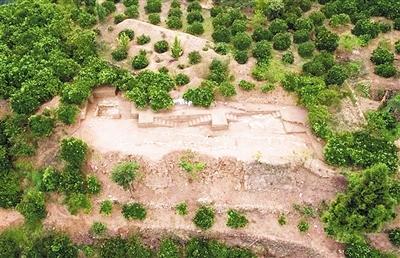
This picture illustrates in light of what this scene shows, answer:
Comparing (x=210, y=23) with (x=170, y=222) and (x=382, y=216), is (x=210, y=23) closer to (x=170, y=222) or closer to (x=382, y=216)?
(x=170, y=222)

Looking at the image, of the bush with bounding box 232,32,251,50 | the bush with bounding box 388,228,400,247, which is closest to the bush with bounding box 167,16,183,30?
the bush with bounding box 232,32,251,50

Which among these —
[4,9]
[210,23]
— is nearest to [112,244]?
[210,23]

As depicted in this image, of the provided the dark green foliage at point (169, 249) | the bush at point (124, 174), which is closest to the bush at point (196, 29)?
the bush at point (124, 174)

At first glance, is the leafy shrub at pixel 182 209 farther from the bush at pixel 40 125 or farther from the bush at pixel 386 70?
the bush at pixel 386 70

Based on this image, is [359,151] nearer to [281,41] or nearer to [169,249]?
[281,41]

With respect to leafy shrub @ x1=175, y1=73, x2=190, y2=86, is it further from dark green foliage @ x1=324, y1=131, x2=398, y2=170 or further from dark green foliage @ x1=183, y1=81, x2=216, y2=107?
dark green foliage @ x1=324, y1=131, x2=398, y2=170

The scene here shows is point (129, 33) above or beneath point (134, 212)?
above

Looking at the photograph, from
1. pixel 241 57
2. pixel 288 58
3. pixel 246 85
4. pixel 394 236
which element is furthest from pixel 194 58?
pixel 394 236
